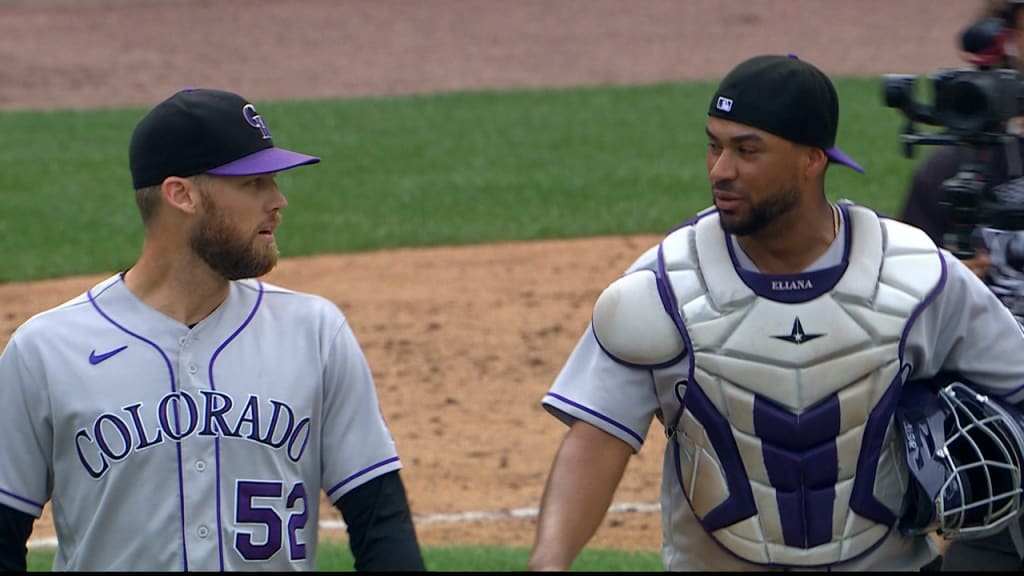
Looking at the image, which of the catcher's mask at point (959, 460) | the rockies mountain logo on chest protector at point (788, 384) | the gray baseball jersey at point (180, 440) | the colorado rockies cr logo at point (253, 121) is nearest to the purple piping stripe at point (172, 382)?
the gray baseball jersey at point (180, 440)

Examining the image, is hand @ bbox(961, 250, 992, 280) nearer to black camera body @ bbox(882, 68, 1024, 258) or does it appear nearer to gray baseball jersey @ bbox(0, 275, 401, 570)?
black camera body @ bbox(882, 68, 1024, 258)

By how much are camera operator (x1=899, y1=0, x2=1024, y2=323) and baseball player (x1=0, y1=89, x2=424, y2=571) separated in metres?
1.50

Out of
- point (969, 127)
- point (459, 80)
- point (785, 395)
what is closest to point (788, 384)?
point (785, 395)

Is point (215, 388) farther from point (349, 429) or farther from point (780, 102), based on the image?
point (780, 102)

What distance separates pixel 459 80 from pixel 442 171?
6.14 m

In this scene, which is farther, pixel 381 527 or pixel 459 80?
pixel 459 80

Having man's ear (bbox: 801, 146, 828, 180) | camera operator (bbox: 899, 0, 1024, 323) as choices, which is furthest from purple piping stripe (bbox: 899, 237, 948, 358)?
camera operator (bbox: 899, 0, 1024, 323)

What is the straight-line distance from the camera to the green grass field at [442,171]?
38.3 feet

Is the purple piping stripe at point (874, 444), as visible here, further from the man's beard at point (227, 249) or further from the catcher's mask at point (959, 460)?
the man's beard at point (227, 249)

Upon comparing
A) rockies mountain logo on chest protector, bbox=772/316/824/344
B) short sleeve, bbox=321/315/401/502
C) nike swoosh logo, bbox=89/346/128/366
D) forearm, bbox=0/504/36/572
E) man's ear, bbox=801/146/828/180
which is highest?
man's ear, bbox=801/146/828/180

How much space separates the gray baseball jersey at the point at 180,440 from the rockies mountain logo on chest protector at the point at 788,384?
0.56 metres

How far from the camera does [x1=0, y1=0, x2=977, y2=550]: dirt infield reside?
302 inches

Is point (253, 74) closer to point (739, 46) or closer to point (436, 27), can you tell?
point (436, 27)

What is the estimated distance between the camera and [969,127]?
11.6ft
